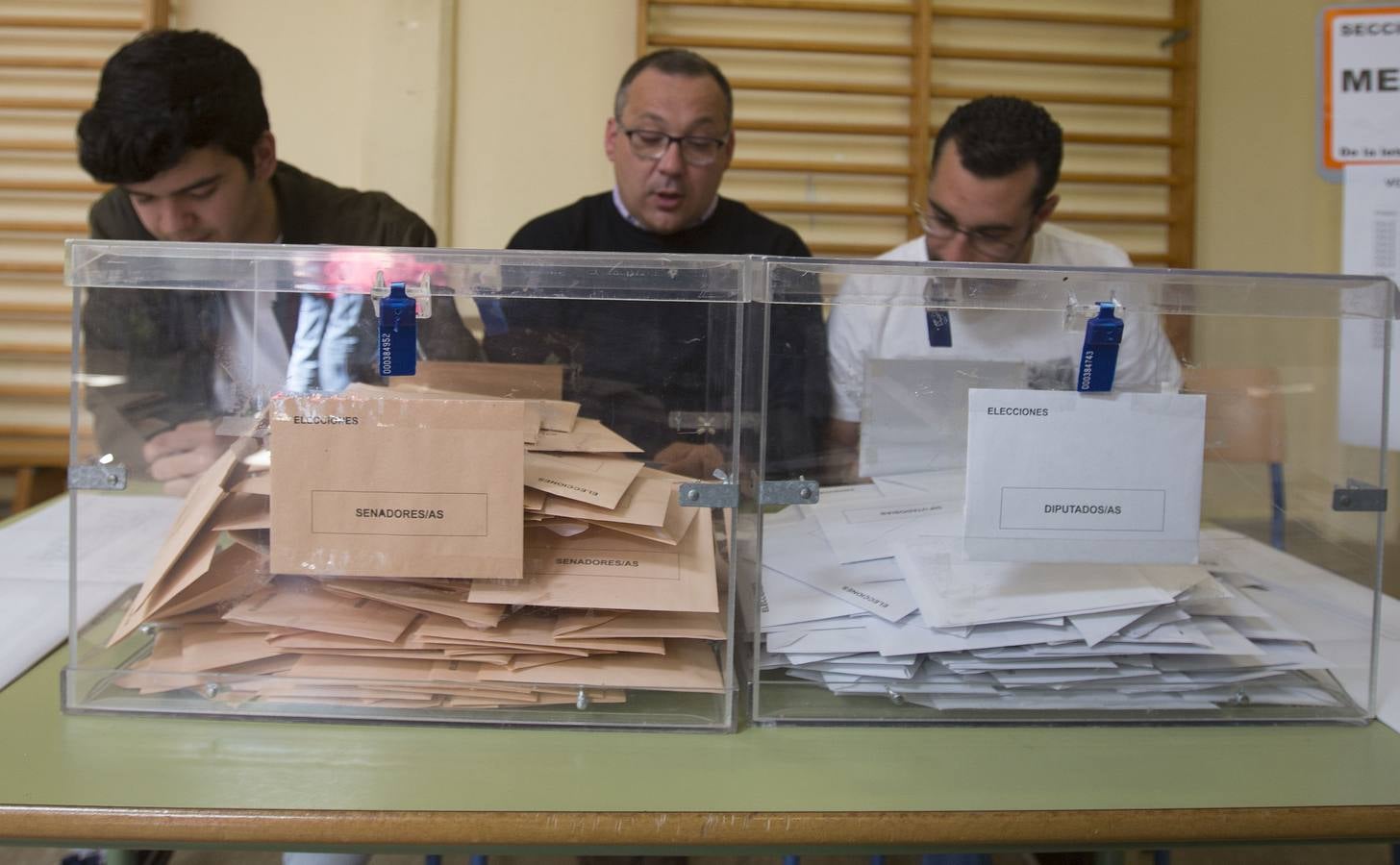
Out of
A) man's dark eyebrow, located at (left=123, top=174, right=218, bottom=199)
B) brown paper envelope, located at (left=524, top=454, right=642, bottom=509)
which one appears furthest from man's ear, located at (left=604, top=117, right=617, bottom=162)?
brown paper envelope, located at (left=524, top=454, right=642, bottom=509)

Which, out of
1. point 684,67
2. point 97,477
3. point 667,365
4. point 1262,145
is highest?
point 1262,145

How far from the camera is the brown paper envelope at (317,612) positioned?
0.74m

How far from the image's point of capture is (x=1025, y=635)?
0.76 meters

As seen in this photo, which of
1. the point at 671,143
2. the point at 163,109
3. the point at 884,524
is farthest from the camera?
the point at 671,143

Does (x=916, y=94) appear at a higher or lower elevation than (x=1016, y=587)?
higher

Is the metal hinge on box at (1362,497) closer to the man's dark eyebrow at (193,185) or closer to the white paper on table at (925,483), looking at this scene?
the white paper on table at (925,483)

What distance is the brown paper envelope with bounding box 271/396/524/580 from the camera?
71cm

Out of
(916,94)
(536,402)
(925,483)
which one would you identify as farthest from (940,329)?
(916,94)

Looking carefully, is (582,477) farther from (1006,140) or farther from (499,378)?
(1006,140)

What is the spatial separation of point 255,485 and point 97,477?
13 centimetres

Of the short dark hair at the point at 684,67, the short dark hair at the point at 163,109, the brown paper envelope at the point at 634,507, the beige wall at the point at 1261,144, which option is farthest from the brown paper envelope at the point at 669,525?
the beige wall at the point at 1261,144

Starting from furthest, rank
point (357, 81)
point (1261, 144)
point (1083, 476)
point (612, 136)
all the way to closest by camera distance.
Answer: point (1261, 144) → point (357, 81) → point (612, 136) → point (1083, 476)

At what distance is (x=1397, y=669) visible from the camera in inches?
33.9

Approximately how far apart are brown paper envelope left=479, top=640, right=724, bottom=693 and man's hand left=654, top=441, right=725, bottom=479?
15 cm
